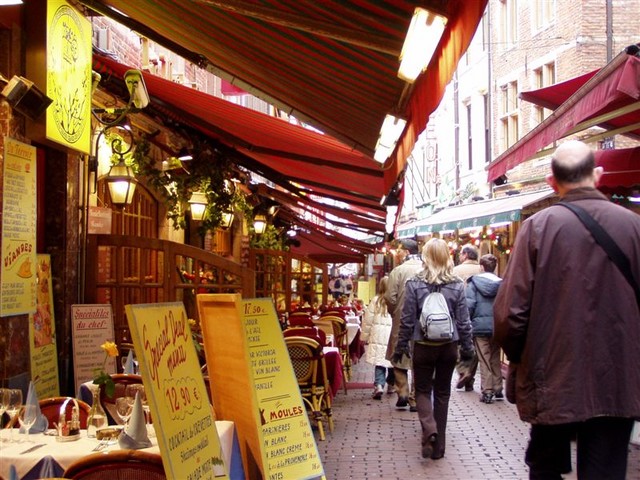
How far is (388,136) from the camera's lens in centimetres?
759

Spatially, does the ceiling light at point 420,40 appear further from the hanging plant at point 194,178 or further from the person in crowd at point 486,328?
the person in crowd at point 486,328

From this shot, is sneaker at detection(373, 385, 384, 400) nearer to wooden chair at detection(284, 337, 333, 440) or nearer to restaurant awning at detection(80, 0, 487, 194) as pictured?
wooden chair at detection(284, 337, 333, 440)

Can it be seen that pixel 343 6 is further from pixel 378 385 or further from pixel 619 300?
pixel 378 385

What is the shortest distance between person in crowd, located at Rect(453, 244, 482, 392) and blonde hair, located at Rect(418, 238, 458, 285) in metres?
4.74

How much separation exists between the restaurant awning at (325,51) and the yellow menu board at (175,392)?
1.84m

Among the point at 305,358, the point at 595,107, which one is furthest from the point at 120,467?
the point at 305,358

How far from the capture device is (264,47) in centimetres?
660

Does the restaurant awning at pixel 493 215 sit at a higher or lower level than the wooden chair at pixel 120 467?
higher

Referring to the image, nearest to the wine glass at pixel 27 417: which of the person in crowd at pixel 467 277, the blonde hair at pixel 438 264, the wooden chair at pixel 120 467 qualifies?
the wooden chair at pixel 120 467

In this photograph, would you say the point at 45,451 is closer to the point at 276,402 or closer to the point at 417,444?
the point at 276,402

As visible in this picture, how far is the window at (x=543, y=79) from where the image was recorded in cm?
2036

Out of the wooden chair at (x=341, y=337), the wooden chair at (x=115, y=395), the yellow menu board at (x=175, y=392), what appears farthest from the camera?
the wooden chair at (x=341, y=337)

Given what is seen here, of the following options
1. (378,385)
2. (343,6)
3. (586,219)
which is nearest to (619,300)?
(586,219)

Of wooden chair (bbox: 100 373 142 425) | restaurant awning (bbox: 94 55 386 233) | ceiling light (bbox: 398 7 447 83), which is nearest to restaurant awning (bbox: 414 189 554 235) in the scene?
restaurant awning (bbox: 94 55 386 233)
